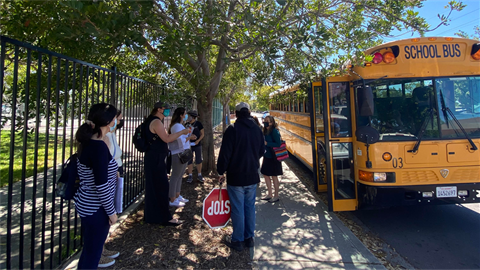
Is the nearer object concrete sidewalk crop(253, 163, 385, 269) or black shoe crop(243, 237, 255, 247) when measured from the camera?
concrete sidewalk crop(253, 163, 385, 269)

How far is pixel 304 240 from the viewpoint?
430 centimetres

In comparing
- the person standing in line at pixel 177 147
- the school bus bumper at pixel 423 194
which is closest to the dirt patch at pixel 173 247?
the person standing in line at pixel 177 147

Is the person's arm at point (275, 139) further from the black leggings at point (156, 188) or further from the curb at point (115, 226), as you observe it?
the curb at point (115, 226)

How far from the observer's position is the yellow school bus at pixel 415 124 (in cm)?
429

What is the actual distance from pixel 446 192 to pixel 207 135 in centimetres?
560

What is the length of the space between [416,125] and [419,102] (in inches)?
14.7

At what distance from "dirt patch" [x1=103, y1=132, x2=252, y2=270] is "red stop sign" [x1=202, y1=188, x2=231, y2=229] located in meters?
0.40

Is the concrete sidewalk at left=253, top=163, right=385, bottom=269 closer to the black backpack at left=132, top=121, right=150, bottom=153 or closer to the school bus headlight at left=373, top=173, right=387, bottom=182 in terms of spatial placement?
the school bus headlight at left=373, top=173, right=387, bottom=182

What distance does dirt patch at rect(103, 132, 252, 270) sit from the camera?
358 cm

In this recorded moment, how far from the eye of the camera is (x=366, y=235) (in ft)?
15.2

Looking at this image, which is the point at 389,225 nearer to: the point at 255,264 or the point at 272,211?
the point at 272,211

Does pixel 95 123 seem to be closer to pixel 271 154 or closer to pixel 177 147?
pixel 177 147

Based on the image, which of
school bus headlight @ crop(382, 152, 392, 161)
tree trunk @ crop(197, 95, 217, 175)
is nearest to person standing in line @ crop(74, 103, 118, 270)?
school bus headlight @ crop(382, 152, 392, 161)

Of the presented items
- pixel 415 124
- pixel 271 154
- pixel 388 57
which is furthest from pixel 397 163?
pixel 271 154
